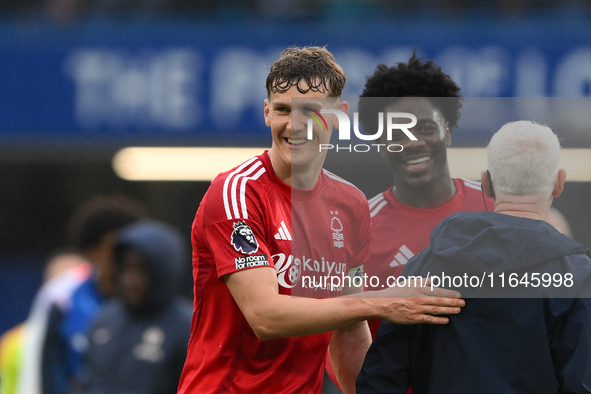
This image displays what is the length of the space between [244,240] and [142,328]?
5.39ft

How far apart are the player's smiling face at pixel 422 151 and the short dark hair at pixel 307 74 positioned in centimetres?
18

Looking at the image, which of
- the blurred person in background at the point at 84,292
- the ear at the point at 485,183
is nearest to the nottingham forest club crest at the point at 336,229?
the ear at the point at 485,183

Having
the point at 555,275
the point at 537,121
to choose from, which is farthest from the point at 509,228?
the point at 537,121

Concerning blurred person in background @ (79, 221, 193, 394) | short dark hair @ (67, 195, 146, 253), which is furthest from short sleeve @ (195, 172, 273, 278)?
short dark hair @ (67, 195, 146, 253)

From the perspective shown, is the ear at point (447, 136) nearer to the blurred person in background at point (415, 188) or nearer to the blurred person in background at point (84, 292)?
the blurred person in background at point (415, 188)

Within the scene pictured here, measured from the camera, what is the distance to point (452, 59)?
3965 mm

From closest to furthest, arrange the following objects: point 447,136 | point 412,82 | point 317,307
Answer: point 317,307, point 447,136, point 412,82

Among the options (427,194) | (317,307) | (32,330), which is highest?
(427,194)

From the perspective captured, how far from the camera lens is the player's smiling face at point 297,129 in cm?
174

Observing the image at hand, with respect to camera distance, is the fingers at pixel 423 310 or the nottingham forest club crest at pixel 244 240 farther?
the nottingham forest club crest at pixel 244 240

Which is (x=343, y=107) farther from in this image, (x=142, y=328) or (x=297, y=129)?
(x=142, y=328)

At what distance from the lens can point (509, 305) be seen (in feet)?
4.81

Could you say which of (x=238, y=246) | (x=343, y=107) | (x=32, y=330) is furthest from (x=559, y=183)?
(x=32, y=330)

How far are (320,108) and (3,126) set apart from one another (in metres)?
3.26
